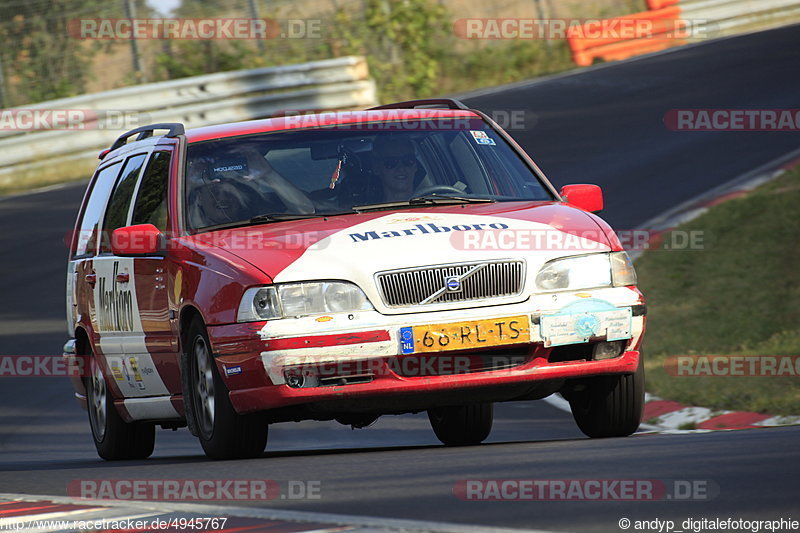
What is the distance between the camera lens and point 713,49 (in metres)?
23.8

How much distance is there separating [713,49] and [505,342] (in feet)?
59.2

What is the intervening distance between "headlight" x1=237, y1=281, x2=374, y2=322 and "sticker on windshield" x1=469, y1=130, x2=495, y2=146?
6.39 feet

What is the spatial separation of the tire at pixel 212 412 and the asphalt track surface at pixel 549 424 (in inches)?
5.7

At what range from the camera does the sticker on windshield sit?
27.4ft

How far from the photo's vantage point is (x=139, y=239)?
24.5ft

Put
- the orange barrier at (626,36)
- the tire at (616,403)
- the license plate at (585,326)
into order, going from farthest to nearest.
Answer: the orange barrier at (626,36) < the tire at (616,403) < the license plate at (585,326)

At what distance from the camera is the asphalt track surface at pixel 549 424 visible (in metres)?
5.10

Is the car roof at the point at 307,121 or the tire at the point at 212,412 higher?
the car roof at the point at 307,121

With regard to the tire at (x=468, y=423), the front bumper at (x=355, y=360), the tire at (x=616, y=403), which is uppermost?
the front bumper at (x=355, y=360)

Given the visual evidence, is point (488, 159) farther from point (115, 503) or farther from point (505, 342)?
point (115, 503)

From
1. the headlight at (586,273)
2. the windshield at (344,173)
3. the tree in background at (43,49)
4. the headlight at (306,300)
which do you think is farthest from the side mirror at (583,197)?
the tree in background at (43,49)

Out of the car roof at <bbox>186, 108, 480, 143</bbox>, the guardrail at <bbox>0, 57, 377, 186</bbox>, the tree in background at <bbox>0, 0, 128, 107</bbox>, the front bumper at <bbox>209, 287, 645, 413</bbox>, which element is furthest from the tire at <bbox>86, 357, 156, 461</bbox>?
the tree in background at <bbox>0, 0, 128, 107</bbox>

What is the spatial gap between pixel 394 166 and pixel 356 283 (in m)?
1.33

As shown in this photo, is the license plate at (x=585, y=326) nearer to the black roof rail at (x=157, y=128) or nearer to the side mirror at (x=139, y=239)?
the side mirror at (x=139, y=239)
